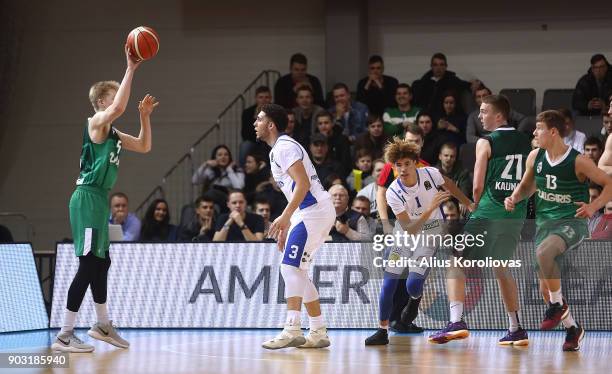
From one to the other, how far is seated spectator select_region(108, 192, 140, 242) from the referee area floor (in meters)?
3.76

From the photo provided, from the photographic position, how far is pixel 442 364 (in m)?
7.53

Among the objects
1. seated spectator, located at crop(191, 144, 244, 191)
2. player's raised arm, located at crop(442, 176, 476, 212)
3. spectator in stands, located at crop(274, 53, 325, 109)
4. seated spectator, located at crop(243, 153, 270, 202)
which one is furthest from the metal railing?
player's raised arm, located at crop(442, 176, 476, 212)

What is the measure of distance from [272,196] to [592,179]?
20.5ft

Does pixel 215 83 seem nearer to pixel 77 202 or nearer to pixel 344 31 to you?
pixel 344 31

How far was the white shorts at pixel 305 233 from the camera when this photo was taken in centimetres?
845

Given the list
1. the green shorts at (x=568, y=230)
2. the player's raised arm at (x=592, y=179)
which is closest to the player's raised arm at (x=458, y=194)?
the green shorts at (x=568, y=230)

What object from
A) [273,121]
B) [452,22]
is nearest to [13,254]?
[273,121]

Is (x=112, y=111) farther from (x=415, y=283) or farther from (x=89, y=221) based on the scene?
(x=415, y=283)

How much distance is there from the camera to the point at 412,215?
31.2ft

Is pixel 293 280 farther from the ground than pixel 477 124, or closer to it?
closer to it

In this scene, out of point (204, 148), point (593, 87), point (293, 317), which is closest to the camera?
point (293, 317)

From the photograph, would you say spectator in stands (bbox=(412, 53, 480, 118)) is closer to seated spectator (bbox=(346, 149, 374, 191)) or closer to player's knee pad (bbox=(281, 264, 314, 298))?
seated spectator (bbox=(346, 149, 374, 191))

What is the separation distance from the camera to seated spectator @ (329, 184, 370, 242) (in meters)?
11.5

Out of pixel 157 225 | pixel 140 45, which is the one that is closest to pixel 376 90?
pixel 157 225
